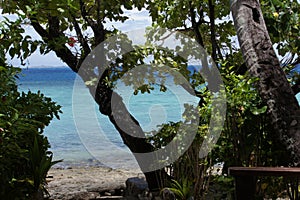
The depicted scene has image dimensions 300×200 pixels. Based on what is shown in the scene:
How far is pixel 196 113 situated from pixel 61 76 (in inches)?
1376

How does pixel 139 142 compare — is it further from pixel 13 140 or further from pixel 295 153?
pixel 295 153

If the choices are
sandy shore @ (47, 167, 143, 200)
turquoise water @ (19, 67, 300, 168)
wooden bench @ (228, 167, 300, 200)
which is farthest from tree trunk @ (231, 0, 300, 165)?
sandy shore @ (47, 167, 143, 200)

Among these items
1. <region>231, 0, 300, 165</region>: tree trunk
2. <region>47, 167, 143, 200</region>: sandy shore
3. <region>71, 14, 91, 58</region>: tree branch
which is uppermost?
<region>71, 14, 91, 58</region>: tree branch

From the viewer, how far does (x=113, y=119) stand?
5094 mm

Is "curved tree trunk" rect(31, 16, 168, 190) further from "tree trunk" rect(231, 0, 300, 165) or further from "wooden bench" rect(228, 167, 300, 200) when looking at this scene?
"wooden bench" rect(228, 167, 300, 200)

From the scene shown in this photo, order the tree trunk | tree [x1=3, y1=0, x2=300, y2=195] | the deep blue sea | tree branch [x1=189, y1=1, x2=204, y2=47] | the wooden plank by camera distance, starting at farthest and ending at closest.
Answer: tree branch [x1=189, y1=1, x2=204, y2=47], the deep blue sea, tree [x1=3, y1=0, x2=300, y2=195], the tree trunk, the wooden plank

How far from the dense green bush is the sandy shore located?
5.01 ft

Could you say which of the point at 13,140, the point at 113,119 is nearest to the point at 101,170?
the point at 113,119

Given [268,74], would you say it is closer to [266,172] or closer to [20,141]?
[266,172]

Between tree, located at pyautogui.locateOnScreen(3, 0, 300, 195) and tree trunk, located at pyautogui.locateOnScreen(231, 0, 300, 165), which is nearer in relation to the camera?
tree trunk, located at pyautogui.locateOnScreen(231, 0, 300, 165)

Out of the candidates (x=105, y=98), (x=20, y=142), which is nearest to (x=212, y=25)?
(x=105, y=98)

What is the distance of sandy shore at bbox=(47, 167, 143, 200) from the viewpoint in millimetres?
5512

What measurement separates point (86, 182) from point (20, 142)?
3225 millimetres

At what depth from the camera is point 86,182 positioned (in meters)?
6.47
